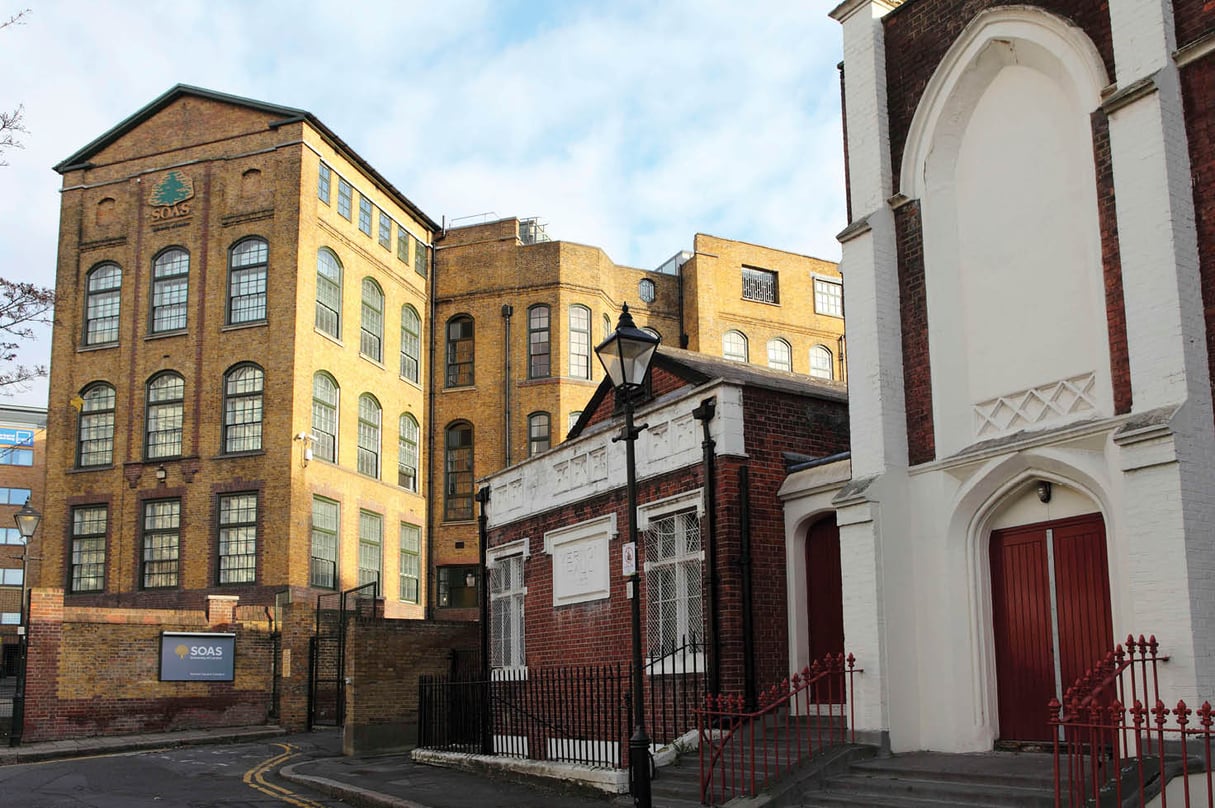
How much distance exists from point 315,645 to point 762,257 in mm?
23273

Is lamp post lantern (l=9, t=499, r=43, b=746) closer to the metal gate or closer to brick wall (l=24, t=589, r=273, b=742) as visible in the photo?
brick wall (l=24, t=589, r=273, b=742)

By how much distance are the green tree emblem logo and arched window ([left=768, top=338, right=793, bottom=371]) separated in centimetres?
2098

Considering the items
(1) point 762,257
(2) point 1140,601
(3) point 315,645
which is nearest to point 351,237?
(3) point 315,645

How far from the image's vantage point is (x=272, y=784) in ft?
58.9

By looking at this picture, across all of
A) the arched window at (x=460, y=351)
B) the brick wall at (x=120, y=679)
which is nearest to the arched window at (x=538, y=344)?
the arched window at (x=460, y=351)

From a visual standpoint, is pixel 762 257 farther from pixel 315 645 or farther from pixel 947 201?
pixel 947 201

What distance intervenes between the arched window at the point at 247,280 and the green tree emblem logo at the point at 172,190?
240 cm

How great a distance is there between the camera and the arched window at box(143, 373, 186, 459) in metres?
34.9

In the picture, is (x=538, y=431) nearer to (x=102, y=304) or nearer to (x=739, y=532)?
(x=102, y=304)

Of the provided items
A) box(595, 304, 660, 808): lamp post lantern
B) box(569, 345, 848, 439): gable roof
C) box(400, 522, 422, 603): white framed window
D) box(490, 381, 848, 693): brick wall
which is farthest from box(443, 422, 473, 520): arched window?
box(595, 304, 660, 808): lamp post lantern

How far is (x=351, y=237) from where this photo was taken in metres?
37.6

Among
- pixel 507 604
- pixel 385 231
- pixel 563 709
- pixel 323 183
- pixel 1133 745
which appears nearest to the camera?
pixel 1133 745

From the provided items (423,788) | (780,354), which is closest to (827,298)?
(780,354)

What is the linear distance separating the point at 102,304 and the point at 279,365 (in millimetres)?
6922
